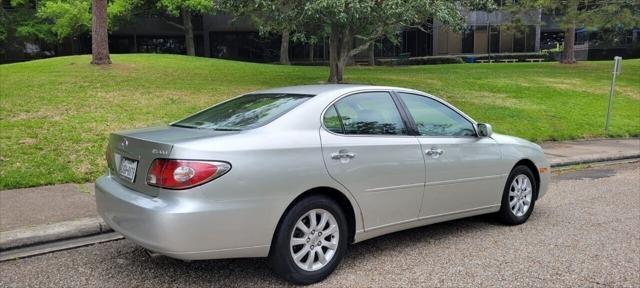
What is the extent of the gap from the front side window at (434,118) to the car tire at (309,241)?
1.34 meters

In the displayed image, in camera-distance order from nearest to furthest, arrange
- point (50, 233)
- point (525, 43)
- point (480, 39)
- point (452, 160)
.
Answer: point (452, 160) → point (50, 233) → point (480, 39) → point (525, 43)

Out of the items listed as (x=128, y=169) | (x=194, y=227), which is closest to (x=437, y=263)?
(x=194, y=227)

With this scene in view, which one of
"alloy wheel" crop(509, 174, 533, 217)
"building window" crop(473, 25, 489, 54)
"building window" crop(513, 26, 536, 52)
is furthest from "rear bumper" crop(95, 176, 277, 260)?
"building window" crop(513, 26, 536, 52)

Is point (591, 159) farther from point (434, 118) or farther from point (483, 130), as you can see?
point (434, 118)

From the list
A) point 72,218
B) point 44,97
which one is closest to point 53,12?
point 44,97

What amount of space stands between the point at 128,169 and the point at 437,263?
263 cm

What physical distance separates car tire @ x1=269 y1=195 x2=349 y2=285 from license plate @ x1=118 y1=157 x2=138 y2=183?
1164 mm

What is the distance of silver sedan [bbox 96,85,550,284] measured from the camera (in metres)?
3.93

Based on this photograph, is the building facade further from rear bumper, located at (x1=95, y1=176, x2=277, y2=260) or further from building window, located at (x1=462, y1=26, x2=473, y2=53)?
rear bumper, located at (x1=95, y1=176, x2=277, y2=260)

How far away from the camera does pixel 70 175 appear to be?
780 centimetres

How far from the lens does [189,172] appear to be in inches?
154

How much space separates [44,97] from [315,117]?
9.59m

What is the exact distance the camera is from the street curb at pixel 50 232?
532 cm

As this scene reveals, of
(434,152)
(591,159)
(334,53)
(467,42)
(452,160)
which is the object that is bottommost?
(591,159)
